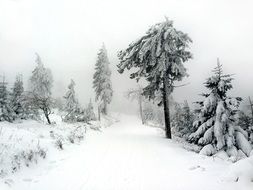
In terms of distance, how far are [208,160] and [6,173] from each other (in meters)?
7.53

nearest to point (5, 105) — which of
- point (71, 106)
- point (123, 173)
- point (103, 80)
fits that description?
point (71, 106)

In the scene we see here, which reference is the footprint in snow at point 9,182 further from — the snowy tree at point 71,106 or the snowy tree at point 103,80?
the snowy tree at point 103,80

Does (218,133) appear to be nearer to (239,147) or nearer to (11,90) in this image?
(239,147)

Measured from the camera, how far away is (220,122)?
512 inches

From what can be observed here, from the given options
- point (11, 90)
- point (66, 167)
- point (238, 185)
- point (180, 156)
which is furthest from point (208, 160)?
point (11, 90)

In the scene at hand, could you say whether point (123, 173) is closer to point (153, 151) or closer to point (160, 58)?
point (153, 151)

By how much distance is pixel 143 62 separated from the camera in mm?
20922

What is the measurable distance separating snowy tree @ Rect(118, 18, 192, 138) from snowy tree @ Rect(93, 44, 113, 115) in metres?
29.5

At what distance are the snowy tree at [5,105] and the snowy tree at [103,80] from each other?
72.4 feet

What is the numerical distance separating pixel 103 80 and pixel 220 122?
40021 millimetres

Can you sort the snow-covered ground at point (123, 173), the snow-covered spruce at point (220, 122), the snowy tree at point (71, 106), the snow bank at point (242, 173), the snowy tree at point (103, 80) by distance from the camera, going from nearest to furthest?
the snow bank at point (242, 173) < the snow-covered ground at point (123, 173) < the snow-covered spruce at point (220, 122) < the snowy tree at point (71, 106) < the snowy tree at point (103, 80)

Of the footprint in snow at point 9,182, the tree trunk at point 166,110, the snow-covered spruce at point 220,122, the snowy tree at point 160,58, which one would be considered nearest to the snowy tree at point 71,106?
the snowy tree at point 160,58

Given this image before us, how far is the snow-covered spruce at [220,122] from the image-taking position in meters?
12.7

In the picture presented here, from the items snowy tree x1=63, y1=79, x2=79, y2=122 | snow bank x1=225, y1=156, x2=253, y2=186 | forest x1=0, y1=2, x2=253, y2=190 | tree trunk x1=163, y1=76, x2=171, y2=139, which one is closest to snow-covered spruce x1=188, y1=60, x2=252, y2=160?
forest x1=0, y1=2, x2=253, y2=190
